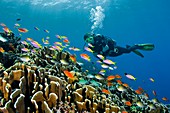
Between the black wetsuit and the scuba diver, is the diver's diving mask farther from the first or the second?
the black wetsuit

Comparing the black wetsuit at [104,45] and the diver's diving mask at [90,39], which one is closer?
the diver's diving mask at [90,39]

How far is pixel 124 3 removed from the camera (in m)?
54.5

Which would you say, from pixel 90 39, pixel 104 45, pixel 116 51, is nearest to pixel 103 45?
pixel 104 45

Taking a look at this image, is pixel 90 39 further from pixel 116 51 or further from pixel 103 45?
pixel 116 51

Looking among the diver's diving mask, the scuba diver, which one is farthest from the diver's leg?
the diver's diving mask

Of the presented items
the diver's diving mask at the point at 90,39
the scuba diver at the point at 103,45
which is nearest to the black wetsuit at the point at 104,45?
the scuba diver at the point at 103,45

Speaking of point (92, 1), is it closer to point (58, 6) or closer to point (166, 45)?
point (58, 6)

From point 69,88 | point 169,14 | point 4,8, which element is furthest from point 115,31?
point 69,88

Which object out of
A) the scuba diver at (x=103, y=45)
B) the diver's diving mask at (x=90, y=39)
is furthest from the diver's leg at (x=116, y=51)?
the diver's diving mask at (x=90, y=39)

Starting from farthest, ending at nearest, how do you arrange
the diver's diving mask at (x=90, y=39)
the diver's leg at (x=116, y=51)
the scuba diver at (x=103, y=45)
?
the diver's leg at (x=116, y=51)
the scuba diver at (x=103, y=45)
the diver's diving mask at (x=90, y=39)

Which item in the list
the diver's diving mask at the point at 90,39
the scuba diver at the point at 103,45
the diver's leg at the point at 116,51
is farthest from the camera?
the diver's leg at the point at 116,51

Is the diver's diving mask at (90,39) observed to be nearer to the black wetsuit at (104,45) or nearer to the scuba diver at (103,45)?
the scuba diver at (103,45)

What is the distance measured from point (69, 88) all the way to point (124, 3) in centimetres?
5262

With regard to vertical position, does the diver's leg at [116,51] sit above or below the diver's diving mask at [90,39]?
above
